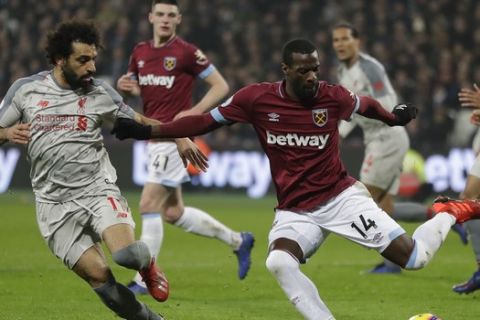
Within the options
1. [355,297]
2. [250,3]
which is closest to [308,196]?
[355,297]

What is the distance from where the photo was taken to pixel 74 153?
23.3 ft

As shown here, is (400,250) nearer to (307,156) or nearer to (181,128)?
(307,156)

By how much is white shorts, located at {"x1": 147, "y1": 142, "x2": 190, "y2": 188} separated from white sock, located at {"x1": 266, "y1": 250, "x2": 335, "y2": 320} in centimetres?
326

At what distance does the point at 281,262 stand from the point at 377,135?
4694mm

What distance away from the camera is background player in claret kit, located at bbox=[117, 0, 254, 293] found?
9.78 m

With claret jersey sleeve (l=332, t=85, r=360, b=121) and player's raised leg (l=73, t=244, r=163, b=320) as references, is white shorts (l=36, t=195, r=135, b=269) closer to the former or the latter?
player's raised leg (l=73, t=244, r=163, b=320)

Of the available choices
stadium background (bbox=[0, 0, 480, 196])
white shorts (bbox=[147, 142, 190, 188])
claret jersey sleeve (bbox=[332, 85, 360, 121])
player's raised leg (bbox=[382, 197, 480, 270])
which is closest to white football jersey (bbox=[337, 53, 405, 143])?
white shorts (bbox=[147, 142, 190, 188])

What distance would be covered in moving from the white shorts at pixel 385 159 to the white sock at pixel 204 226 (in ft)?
5.22

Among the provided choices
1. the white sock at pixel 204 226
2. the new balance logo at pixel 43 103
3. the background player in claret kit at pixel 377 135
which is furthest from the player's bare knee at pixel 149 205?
the new balance logo at pixel 43 103

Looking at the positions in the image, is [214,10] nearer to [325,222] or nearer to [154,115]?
[154,115]

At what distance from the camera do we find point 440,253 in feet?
41.3

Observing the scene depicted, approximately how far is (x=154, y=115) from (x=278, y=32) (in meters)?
13.8

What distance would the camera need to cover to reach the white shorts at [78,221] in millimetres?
6926

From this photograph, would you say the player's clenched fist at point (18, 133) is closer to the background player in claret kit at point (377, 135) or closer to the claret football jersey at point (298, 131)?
the claret football jersey at point (298, 131)
